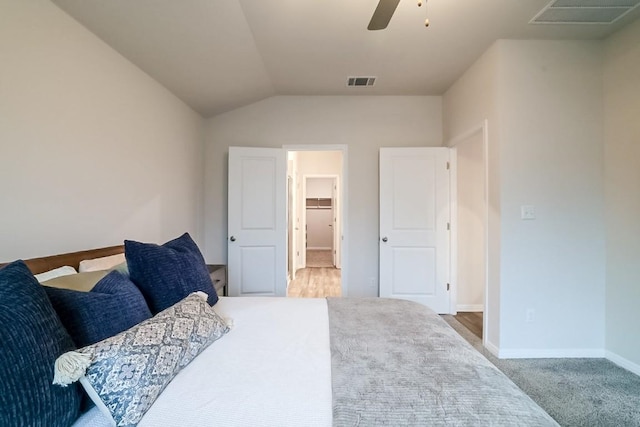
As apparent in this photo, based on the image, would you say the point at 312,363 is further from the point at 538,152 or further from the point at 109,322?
the point at 538,152

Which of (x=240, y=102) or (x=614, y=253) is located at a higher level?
(x=240, y=102)

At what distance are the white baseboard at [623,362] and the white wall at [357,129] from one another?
7.50 feet

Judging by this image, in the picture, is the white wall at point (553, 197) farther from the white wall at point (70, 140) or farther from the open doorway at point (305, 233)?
the white wall at point (70, 140)

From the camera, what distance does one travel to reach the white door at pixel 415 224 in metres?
3.58

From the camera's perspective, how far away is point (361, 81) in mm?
3346

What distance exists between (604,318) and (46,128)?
4.27 meters

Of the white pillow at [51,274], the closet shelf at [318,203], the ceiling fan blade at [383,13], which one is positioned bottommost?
the white pillow at [51,274]

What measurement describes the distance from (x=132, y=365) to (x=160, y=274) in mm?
622

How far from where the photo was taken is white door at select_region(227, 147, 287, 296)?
3.65m

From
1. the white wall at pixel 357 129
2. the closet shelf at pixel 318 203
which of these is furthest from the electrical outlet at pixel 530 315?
the closet shelf at pixel 318 203

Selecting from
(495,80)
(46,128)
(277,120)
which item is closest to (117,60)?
(46,128)

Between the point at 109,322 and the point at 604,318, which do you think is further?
the point at 604,318

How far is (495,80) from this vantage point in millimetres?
2584

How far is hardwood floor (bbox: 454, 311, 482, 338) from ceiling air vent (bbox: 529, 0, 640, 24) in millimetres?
2819
